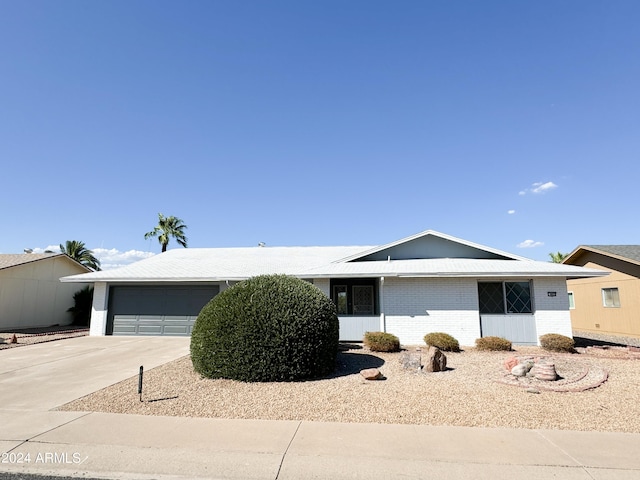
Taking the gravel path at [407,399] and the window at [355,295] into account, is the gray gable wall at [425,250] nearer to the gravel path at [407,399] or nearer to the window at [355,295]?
the window at [355,295]

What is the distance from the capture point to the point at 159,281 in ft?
53.7

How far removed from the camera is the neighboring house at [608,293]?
17.3 metres

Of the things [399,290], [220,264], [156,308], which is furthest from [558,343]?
[156,308]

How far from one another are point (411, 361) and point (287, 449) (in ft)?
18.1

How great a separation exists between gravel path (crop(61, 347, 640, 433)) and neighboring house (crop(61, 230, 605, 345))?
13.9 feet

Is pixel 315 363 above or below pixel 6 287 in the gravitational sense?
below

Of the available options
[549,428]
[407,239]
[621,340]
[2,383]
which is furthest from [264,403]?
[621,340]

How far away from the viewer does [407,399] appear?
6828 mm

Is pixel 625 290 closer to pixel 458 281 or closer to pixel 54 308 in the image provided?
pixel 458 281

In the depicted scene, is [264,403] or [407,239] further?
[407,239]

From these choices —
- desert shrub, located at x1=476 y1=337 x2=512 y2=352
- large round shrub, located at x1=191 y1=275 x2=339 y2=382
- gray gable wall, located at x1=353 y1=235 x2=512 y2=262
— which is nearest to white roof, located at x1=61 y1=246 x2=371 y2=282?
gray gable wall, located at x1=353 y1=235 x2=512 y2=262

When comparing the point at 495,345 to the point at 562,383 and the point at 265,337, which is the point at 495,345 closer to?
the point at 562,383

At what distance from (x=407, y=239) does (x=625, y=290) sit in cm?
1173

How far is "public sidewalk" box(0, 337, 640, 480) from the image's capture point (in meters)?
4.09
